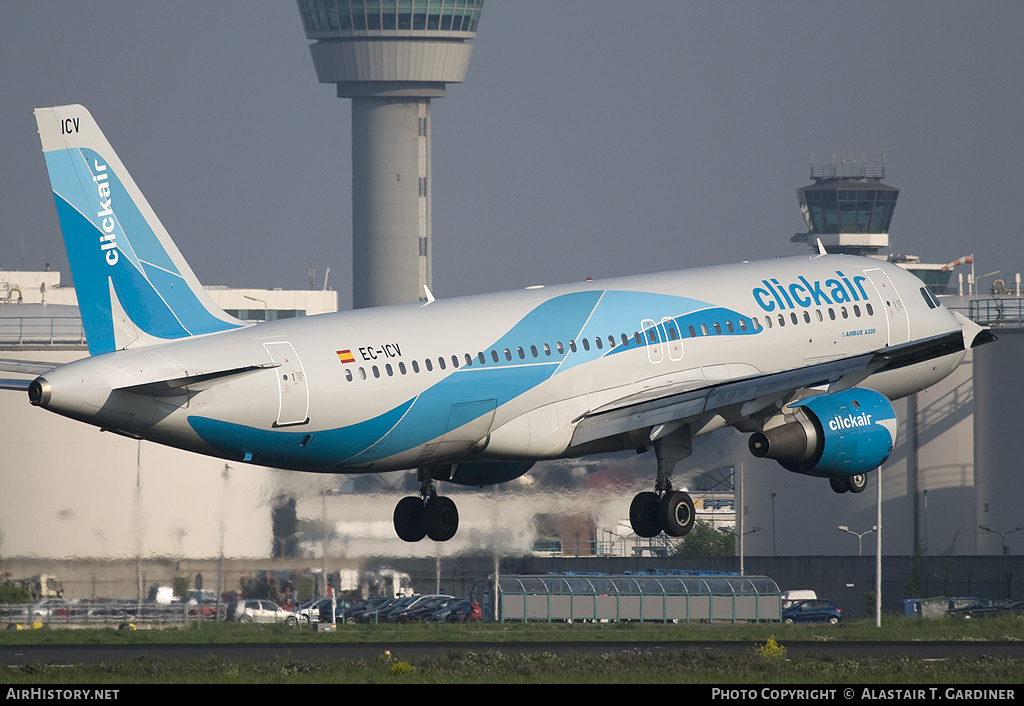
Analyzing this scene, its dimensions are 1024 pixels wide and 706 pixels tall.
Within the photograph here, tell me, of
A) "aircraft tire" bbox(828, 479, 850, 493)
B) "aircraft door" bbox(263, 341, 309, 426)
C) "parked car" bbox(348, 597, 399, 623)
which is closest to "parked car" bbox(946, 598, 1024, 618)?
"parked car" bbox(348, 597, 399, 623)

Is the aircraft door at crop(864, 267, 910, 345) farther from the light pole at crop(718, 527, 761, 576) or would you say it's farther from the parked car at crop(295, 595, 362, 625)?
the light pole at crop(718, 527, 761, 576)

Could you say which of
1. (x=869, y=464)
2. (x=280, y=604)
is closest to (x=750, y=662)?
(x=869, y=464)

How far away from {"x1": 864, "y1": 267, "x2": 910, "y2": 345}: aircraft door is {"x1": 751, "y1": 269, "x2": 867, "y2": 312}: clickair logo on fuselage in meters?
0.47

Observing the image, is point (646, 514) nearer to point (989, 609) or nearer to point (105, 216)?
point (105, 216)

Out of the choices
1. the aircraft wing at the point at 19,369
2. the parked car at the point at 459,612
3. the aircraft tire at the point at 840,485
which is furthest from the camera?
the parked car at the point at 459,612

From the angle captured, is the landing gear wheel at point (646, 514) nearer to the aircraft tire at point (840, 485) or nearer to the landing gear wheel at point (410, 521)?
the aircraft tire at point (840, 485)

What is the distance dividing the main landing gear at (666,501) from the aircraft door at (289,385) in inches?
388

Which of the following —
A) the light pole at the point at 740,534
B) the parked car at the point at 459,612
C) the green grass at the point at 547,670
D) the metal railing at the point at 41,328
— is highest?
the metal railing at the point at 41,328

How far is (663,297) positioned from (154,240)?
13087mm

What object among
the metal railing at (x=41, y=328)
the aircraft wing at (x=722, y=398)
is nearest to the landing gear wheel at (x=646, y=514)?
the aircraft wing at (x=722, y=398)

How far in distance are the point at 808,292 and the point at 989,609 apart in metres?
40.1

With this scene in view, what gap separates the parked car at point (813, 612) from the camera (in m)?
86.2

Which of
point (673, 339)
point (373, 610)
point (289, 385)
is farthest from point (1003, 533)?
point (289, 385)

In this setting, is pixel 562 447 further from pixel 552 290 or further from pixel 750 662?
pixel 750 662
